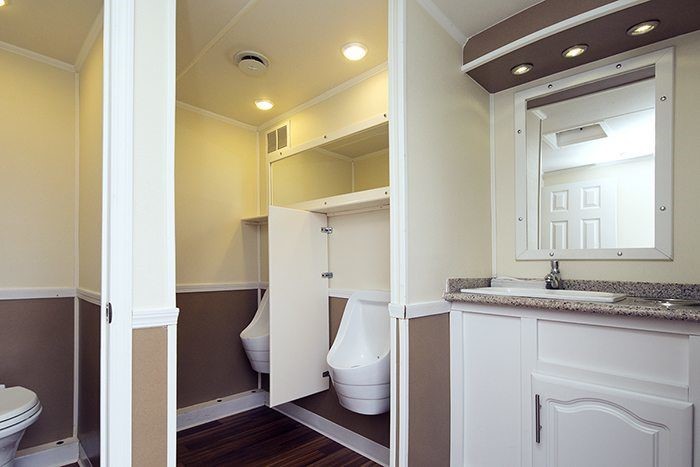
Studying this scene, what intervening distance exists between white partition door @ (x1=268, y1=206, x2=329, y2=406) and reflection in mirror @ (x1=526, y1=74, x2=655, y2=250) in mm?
1326

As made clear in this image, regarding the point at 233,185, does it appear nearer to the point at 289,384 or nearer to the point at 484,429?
the point at 289,384

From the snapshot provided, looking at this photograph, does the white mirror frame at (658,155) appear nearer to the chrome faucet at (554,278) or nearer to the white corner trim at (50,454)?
the chrome faucet at (554,278)

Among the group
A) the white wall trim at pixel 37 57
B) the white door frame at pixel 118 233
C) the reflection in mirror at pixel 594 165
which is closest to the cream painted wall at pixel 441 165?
the reflection in mirror at pixel 594 165

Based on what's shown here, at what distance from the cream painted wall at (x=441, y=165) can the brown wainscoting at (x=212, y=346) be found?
182 cm

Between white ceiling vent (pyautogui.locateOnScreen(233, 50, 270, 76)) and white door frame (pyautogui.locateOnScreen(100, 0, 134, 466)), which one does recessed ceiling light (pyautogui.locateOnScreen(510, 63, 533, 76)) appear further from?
white door frame (pyautogui.locateOnScreen(100, 0, 134, 466))

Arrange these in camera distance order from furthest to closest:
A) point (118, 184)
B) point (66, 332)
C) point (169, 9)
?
1. point (66, 332)
2. point (169, 9)
3. point (118, 184)

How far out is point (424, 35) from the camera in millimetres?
1692

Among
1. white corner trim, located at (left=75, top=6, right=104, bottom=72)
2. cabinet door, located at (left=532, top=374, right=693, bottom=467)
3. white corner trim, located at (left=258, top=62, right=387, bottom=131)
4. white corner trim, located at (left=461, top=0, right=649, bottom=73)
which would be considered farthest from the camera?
white corner trim, located at (left=258, top=62, right=387, bottom=131)

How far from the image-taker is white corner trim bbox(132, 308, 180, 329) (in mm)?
1106

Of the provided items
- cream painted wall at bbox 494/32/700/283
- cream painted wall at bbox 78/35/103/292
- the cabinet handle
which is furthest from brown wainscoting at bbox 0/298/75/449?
cream painted wall at bbox 494/32/700/283

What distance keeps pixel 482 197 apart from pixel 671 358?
1.06m

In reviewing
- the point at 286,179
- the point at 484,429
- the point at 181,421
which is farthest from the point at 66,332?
the point at 484,429

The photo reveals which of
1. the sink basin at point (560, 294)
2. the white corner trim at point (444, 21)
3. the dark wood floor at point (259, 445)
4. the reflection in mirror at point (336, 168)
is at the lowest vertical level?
the dark wood floor at point (259, 445)

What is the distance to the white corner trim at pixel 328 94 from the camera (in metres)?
2.24
